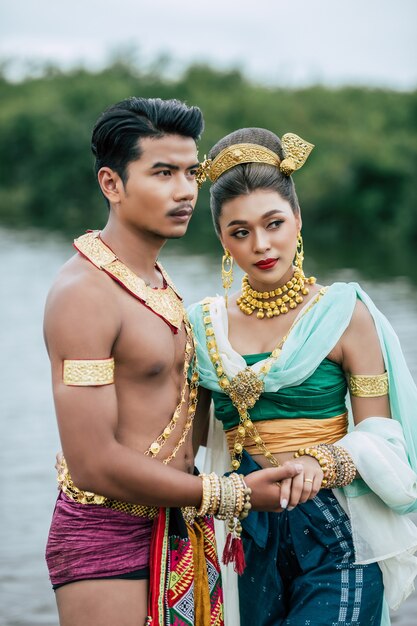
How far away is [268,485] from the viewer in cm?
308

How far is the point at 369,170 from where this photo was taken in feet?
122

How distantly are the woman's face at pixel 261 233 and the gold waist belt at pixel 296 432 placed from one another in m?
0.48

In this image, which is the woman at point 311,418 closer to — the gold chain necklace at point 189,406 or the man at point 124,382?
the gold chain necklace at point 189,406

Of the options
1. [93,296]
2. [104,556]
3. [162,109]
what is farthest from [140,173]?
[104,556]

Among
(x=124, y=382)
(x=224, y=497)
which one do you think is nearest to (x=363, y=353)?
(x=224, y=497)

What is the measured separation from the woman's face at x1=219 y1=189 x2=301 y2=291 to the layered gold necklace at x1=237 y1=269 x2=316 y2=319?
0.24 feet

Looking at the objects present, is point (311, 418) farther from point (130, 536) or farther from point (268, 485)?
point (130, 536)

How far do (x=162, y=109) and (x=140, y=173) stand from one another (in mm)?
200

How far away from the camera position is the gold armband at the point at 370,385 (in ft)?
11.1

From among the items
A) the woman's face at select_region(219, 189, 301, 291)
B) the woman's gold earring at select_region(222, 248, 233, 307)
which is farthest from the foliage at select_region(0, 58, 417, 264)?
the woman's face at select_region(219, 189, 301, 291)

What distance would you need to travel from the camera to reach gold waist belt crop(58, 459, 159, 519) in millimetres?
2986

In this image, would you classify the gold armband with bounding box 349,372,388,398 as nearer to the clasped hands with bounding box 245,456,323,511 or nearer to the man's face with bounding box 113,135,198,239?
the clasped hands with bounding box 245,456,323,511

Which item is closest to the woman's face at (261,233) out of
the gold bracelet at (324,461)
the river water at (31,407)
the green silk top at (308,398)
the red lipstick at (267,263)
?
the red lipstick at (267,263)

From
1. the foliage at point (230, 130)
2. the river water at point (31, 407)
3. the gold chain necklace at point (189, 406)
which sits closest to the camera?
the gold chain necklace at point (189, 406)
